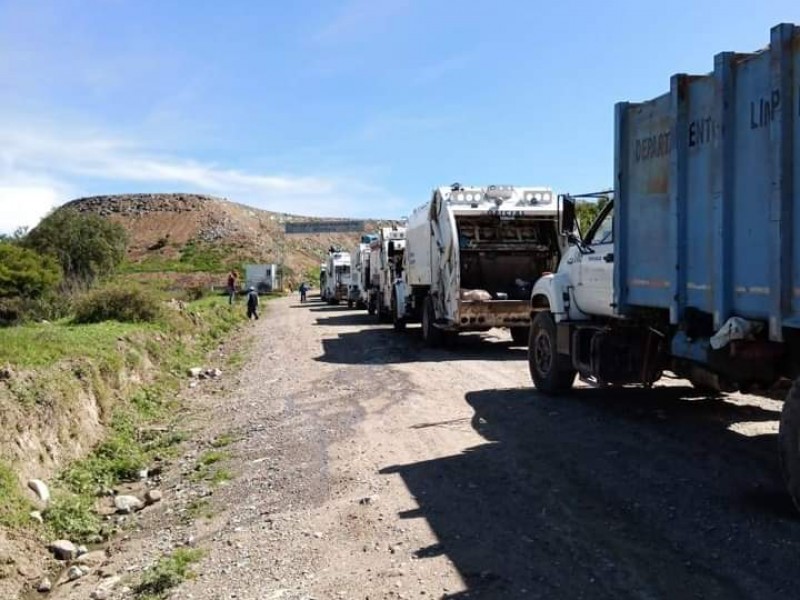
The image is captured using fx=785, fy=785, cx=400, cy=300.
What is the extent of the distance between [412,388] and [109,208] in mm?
112913

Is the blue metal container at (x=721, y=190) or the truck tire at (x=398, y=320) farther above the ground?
the blue metal container at (x=721, y=190)

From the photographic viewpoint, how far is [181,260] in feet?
303

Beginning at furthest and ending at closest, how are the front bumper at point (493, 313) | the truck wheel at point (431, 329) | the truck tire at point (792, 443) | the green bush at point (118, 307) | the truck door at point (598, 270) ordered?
the green bush at point (118, 307), the truck wheel at point (431, 329), the front bumper at point (493, 313), the truck door at point (598, 270), the truck tire at point (792, 443)

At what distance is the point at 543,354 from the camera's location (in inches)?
401

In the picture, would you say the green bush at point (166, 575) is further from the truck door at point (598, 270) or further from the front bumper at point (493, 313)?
the front bumper at point (493, 313)

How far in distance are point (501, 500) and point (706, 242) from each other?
2.58 meters

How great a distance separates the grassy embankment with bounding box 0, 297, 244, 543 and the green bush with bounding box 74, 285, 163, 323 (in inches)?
38.7

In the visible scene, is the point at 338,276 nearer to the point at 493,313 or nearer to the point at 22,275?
the point at 22,275

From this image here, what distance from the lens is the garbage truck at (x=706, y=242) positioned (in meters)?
5.11

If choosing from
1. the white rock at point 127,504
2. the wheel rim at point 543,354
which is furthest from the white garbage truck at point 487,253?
the white rock at point 127,504

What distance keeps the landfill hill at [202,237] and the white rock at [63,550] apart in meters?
70.9

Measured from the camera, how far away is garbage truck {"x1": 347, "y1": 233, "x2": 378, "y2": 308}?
101ft

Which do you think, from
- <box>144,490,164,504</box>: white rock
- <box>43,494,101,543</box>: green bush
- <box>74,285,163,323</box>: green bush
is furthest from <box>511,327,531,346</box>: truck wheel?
<box>43,494,101,543</box>: green bush

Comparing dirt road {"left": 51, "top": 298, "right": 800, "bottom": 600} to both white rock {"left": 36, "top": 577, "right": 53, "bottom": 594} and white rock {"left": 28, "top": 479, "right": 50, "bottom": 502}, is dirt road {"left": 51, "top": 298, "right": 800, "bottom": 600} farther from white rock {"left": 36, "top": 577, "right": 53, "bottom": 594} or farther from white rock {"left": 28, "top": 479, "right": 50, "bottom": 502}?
white rock {"left": 28, "top": 479, "right": 50, "bottom": 502}
